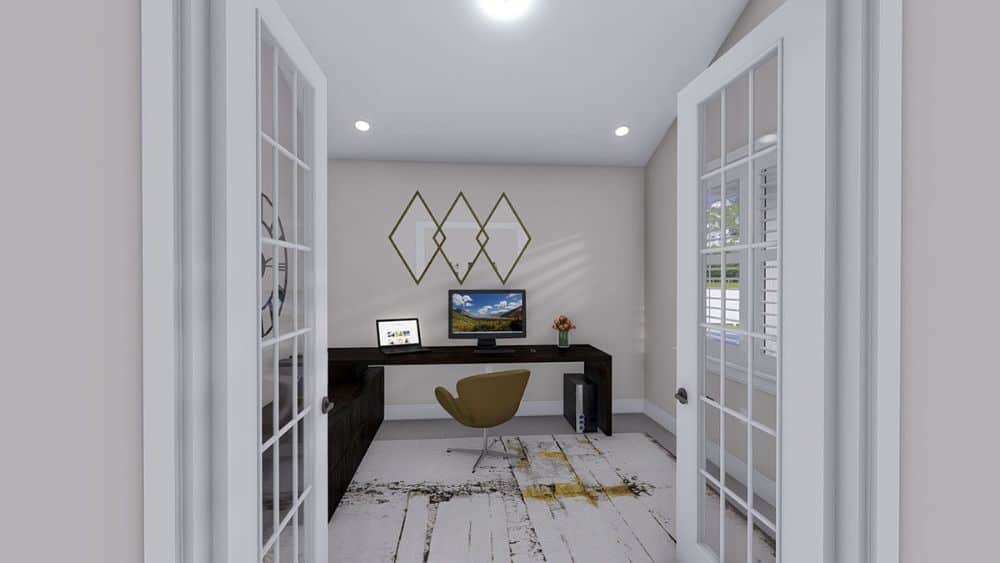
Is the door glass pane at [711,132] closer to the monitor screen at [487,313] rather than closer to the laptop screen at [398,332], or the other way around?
the monitor screen at [487,313]

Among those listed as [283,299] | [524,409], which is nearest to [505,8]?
[283,299]

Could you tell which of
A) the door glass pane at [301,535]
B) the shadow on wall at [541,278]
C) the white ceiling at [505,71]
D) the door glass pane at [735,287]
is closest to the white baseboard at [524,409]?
the shadow on wall at [541,278]

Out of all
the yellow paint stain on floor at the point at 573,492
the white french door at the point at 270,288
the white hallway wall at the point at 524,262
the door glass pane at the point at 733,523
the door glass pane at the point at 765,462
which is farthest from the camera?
the white hallway wall at the point at 524,262

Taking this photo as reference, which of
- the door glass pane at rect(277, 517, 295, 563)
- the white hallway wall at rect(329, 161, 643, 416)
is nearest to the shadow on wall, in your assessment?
the white hallway wall at rect(329, 161, 643, 416)

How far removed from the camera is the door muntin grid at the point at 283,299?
1261 mm

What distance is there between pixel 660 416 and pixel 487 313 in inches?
66.9

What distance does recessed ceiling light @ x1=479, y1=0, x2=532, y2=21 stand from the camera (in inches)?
106

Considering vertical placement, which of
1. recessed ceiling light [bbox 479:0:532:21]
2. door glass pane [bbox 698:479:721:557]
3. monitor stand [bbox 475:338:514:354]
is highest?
recessed ceiling light [bbox 479:0:532:21]

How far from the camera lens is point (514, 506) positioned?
2568mm

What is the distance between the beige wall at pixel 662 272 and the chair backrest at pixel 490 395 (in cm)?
146
